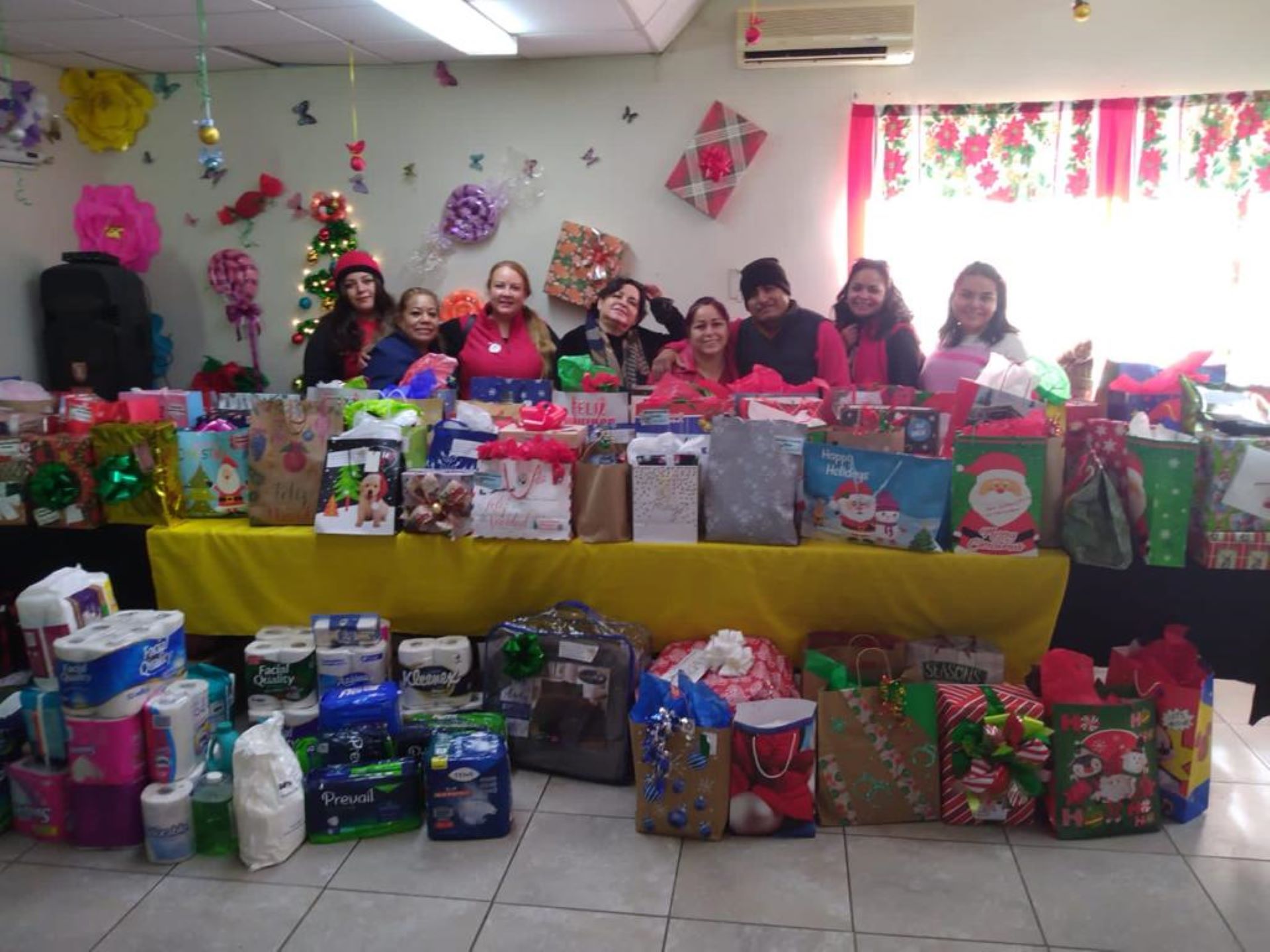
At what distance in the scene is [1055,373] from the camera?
2.87 m

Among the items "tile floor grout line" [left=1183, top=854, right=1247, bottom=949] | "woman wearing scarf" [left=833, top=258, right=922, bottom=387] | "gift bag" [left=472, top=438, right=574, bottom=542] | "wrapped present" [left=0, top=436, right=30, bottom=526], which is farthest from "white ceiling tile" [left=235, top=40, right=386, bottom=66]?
"tile floor grout line" [left=1183, top=854, right=1247, bottom=949]

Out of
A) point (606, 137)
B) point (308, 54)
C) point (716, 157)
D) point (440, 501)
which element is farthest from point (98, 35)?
point (440, 501)

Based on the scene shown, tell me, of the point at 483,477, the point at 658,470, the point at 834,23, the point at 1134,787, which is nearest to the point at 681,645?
the point at 658,470

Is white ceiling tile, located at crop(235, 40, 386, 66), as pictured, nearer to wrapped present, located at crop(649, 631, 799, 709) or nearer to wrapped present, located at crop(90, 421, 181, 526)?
wrapped present, located at crop(90, 421, 181, 526)

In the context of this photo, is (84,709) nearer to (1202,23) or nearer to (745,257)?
(745,257)

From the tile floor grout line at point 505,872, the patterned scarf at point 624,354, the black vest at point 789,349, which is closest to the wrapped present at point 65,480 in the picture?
the tile floor grout line at point 505,872

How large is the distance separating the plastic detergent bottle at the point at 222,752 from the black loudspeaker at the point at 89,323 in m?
3.13

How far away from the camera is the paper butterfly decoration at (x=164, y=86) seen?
207 inches

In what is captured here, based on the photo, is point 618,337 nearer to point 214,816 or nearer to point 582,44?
point 582,44

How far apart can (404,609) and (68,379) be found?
120 inches

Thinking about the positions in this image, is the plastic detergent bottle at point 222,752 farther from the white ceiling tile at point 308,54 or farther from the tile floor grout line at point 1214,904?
the white ceiling tile at point 308,54

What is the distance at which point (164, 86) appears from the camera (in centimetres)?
526

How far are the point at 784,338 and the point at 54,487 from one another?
103 inches

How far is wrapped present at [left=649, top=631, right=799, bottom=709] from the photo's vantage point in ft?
8.41
